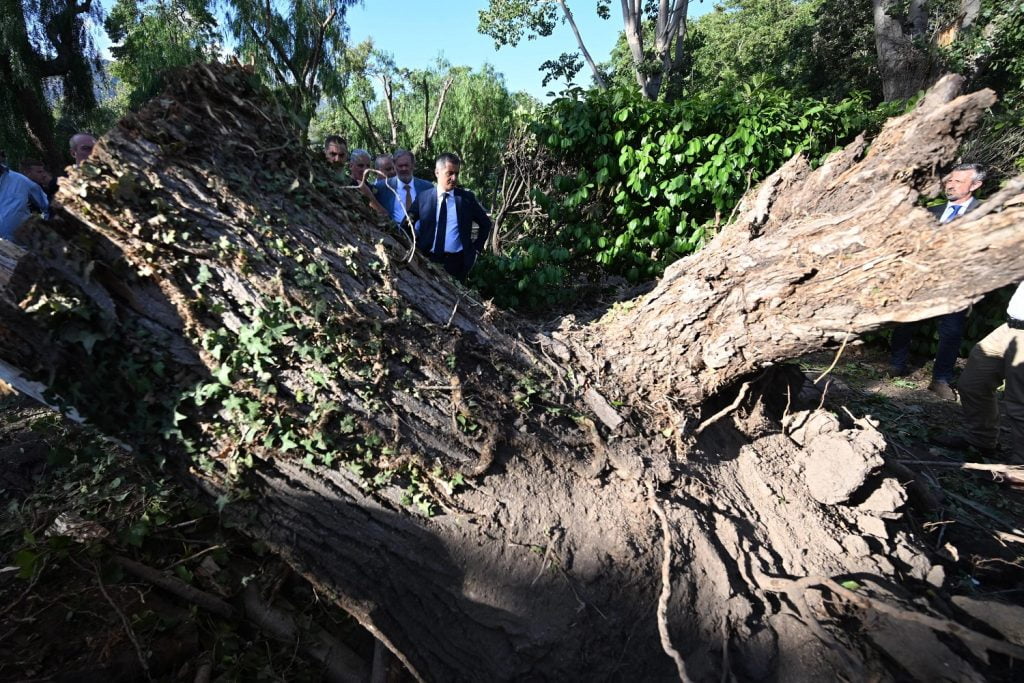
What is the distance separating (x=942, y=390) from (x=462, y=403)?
17.1 feet

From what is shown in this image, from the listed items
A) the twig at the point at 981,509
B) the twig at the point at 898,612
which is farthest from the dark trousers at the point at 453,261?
the twig at the point at 981,509

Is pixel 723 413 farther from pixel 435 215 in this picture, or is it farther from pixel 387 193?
pixel 387 193

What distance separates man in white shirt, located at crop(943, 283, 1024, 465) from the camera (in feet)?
11.5

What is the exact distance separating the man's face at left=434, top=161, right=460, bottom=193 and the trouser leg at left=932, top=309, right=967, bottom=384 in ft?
14.8

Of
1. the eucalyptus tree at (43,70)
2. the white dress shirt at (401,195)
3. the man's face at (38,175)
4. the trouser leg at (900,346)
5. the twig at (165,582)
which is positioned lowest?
the trouser leg at (900,346)

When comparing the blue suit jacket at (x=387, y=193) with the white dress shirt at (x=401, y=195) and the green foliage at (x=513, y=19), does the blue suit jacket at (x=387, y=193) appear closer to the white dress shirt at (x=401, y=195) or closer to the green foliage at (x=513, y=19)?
the white dress shirt at (x=401, y=195)

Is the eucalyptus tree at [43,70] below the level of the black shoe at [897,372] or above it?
above

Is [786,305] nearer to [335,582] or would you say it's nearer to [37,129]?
[335,582]

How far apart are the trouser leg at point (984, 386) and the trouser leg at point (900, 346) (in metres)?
1.58

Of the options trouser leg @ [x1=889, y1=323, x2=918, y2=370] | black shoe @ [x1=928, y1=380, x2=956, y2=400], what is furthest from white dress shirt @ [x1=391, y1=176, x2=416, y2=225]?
black shoe @ [x1=928, y1=380, x2=956, y2=400]

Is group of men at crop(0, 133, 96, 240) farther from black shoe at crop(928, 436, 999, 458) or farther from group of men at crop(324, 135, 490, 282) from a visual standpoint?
black shoe at crop(928, 436, 999, 458)

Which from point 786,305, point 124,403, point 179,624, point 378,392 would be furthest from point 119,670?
point 786,305

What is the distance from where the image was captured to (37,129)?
1150cm

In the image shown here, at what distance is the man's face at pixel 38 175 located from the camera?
5.38 m
